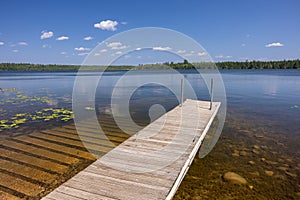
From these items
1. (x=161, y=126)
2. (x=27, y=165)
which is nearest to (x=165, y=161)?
(x=161, y=126)

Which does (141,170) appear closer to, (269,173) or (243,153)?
A: (269,173)

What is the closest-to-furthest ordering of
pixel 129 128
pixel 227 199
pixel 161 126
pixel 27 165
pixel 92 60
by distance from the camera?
1. pixel 227 199
2. pixel 27 165
3. pixel 92 60
4. pixel 161 126
5. pixel 129 128

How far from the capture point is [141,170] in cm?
425

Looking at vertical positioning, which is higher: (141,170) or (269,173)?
(141,170)

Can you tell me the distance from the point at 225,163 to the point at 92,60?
→ 4950 millimetres

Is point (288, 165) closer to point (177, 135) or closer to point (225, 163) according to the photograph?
point (225, 163)

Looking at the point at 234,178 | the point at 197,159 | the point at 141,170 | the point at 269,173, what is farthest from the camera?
the point at 197,159

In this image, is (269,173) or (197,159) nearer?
(269,173)

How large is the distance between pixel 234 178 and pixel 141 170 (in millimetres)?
2293

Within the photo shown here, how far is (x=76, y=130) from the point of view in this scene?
803cm

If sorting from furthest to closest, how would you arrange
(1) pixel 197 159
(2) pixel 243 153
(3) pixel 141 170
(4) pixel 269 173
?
(2) pixel 243 153
(1) pixel 197 159
(4) pixel 269 173
(3) pixel 141 170

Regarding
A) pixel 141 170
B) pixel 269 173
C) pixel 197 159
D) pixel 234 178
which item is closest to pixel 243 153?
pixel 269 173

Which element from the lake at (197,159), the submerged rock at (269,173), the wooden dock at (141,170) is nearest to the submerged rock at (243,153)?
the lake at (197,159)

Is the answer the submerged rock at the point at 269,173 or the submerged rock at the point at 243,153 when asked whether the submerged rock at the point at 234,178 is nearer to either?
the submerged rock at the point at 269,173
